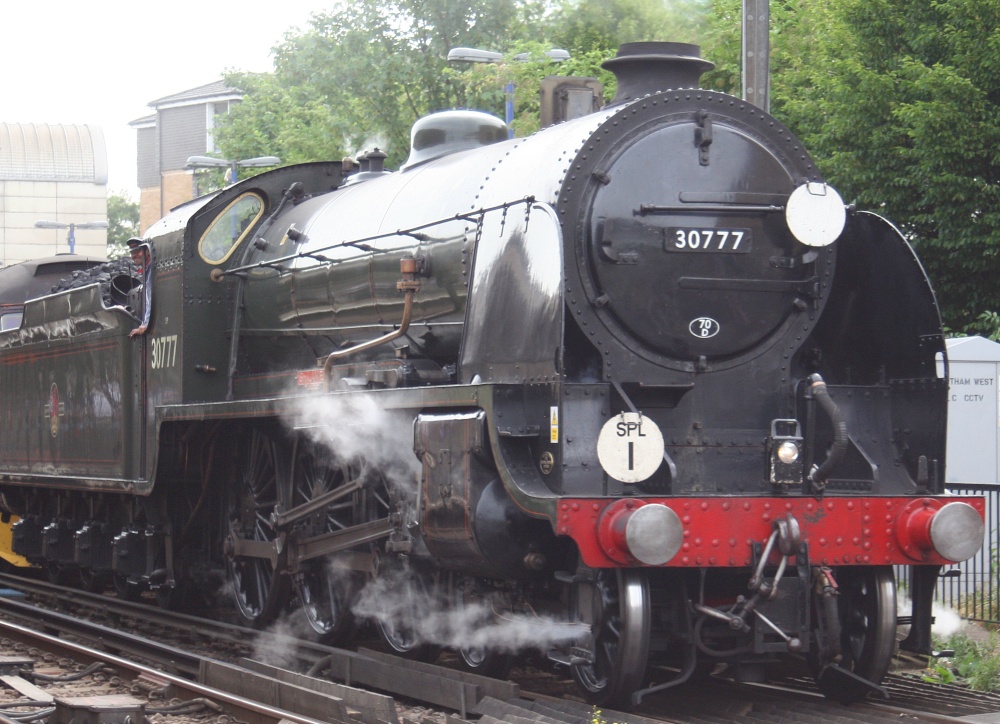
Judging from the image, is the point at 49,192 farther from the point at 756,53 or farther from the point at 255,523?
the point at 756,53

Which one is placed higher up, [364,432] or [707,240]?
[707,240]

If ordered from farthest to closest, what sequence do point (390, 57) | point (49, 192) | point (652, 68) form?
point (49, 192)
point (390, 57)
point (652, 68)

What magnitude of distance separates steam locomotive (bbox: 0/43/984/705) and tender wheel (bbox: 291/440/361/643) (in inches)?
1.0

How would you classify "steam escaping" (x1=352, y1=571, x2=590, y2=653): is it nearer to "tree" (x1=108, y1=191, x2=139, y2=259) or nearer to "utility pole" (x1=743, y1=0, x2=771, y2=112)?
"utility pole" (x1=743, y1=0, x2=771, y2=112)

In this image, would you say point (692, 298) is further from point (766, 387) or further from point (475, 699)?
point (475, 699)

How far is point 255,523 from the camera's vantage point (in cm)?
923

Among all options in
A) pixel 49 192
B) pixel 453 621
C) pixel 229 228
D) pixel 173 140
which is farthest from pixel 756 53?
pixel 49 192

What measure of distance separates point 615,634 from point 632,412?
0.97 meters

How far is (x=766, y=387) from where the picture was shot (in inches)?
260

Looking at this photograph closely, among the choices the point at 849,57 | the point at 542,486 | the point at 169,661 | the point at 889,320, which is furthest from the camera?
the point at 849,57

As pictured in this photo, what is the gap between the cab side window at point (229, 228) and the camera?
31.3 ft

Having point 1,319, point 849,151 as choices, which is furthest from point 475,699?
point 849,151

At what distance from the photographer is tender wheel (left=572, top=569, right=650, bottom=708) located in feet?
18.8

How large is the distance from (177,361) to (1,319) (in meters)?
5.33
